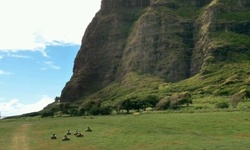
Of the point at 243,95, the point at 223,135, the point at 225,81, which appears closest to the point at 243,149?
the point at 223,135

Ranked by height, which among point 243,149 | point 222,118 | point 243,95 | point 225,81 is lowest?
point 243,149

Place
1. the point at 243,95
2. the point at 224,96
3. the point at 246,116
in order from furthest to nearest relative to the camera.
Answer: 1. the point at 224,96
2. the point at 243,95
3. the point at 246,116

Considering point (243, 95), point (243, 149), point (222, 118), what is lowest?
point (243, 149)

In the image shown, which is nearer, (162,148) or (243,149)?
(243,149)

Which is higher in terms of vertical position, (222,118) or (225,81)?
(225,81)

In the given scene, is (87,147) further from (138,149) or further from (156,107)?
(156,107)

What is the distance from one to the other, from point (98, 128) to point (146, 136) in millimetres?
18049

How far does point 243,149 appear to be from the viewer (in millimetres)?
45844

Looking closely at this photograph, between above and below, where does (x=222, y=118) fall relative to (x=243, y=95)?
below

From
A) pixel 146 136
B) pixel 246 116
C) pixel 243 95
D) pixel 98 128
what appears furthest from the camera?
pixel 243 95

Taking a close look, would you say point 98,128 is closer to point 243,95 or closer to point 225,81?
point 243,95

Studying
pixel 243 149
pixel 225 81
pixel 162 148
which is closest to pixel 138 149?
pixel 162 148

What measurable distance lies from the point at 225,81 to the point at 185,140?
14346 centimetres

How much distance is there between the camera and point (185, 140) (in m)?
57.0
